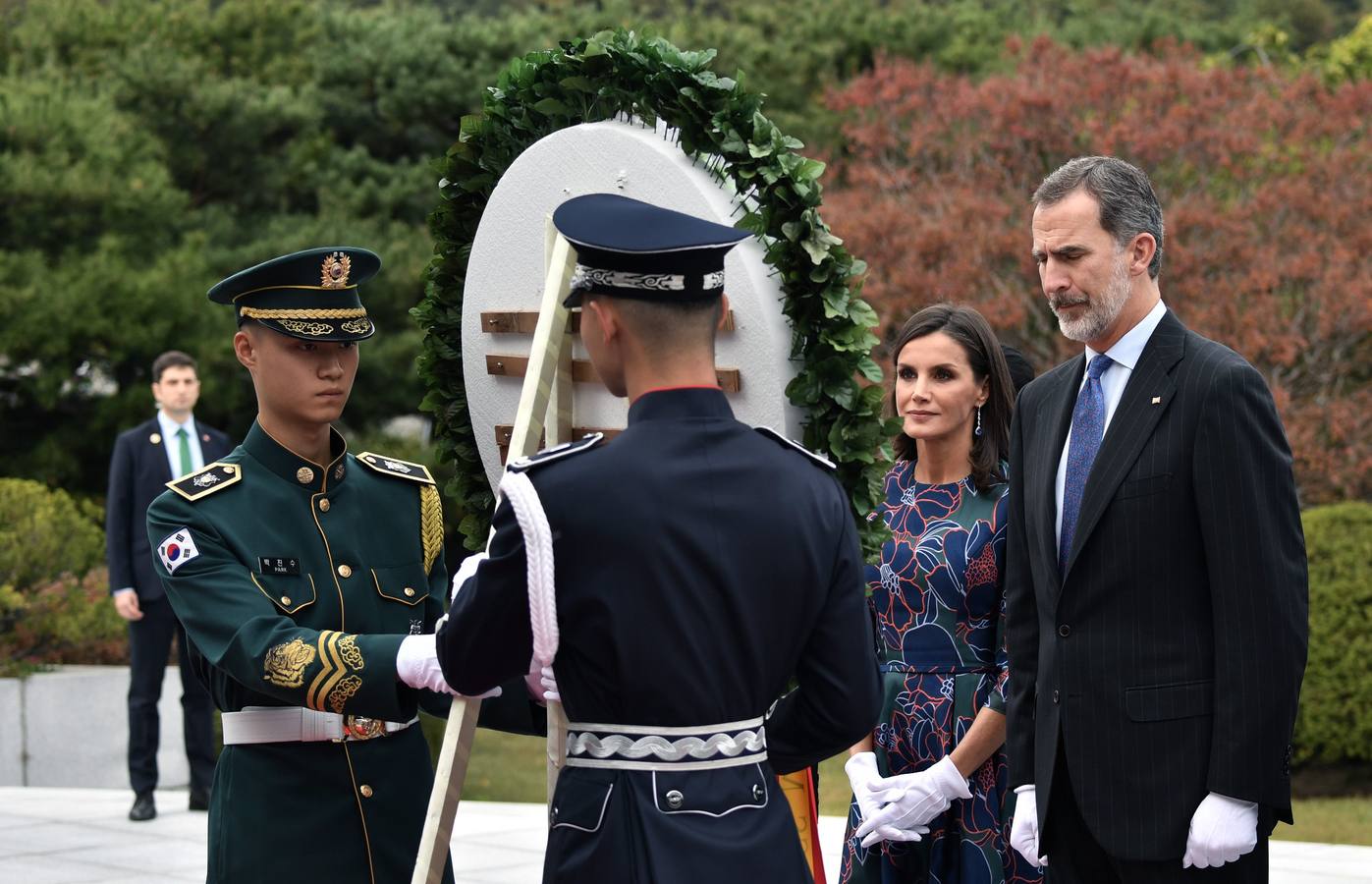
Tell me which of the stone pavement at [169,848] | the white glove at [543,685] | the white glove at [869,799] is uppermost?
the white glove at [543,685]

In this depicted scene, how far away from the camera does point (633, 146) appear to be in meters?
3.06

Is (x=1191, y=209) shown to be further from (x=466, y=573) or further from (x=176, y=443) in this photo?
(x=466, y=573)

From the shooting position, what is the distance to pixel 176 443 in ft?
26.6

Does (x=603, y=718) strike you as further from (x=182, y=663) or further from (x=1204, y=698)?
(x=182, y=663)

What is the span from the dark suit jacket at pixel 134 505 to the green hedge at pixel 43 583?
1.93 meters

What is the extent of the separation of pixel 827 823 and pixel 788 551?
560cm

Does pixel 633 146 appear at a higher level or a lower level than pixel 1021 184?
lower

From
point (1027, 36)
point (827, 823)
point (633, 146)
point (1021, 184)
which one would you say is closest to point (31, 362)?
point (1021, 184)

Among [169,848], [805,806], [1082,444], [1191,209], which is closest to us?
[1082,444]

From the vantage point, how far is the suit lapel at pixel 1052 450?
3.34 meters

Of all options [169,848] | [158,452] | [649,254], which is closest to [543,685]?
[649,254]

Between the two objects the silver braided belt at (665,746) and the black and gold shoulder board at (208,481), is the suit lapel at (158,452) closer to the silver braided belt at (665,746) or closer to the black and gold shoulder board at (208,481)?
the black and gold shoulder board at (208,481)

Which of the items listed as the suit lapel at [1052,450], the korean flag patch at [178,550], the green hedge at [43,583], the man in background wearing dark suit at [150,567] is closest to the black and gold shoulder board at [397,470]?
the korean flag patch at [178,550]

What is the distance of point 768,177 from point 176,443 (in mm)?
5802
